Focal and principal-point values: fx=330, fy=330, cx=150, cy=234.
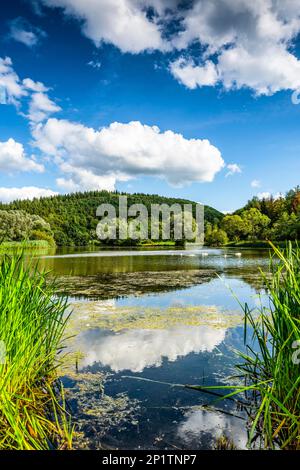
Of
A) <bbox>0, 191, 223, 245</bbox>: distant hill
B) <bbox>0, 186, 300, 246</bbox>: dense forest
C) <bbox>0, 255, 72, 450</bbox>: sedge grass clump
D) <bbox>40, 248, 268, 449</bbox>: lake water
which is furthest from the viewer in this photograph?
<bbox>0, 191, 223, 245</bbox>: distant hill

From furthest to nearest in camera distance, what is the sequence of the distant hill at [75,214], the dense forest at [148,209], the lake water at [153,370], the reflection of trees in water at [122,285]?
the distant hill at [75,214] → the dense forest at [148,209] → the reflection of trees in water at [122,285] → the lake water at [153,370]

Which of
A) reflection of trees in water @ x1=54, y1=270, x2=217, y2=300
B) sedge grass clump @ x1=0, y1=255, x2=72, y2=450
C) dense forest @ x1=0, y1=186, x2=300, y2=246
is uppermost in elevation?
dense forest @ x1=0, y1=186, x2=300, y2=246

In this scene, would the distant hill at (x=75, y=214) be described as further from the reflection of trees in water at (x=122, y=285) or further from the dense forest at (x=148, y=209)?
the reflection of trees in water at (x=122, y=285)

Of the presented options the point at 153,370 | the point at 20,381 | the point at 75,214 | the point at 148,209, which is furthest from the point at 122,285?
the point at 148,209

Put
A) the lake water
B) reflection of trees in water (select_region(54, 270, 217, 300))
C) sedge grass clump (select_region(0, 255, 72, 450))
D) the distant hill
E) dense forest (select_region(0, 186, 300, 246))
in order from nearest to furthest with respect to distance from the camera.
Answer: sedge grass clump (select_region(0, 255, 72, 450)) < the lake water < reflection of trees in water (select_region(54, 270, 217, 300)) < dense forest (select_region(0, 186, 300, 246)) < the distant hill

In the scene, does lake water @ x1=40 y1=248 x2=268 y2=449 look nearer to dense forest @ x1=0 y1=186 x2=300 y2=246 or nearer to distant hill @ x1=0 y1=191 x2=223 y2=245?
dense forest @ x1=0 y1=186 x2=300 y2=246

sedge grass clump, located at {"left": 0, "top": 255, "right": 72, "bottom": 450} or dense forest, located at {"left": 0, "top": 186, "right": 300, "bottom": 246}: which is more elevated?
dense forest, located at {"left": 0, "top": 186, "right": 300, "bottom": 246}

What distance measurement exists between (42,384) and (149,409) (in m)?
1.34

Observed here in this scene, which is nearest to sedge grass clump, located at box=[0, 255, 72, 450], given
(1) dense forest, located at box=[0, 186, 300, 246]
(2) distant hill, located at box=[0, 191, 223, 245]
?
(1) dense forest, located at box=[0, 186, 300, 246]

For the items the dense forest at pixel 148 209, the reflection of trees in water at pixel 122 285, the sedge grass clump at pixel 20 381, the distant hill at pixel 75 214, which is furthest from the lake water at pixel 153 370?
the distant hill at pixel 75 214

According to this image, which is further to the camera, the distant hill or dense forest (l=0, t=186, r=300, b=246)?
the distant hill

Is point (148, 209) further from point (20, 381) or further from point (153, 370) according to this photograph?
point (20, 381)

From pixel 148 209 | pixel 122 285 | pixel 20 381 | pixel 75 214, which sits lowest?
pixel 122 285
